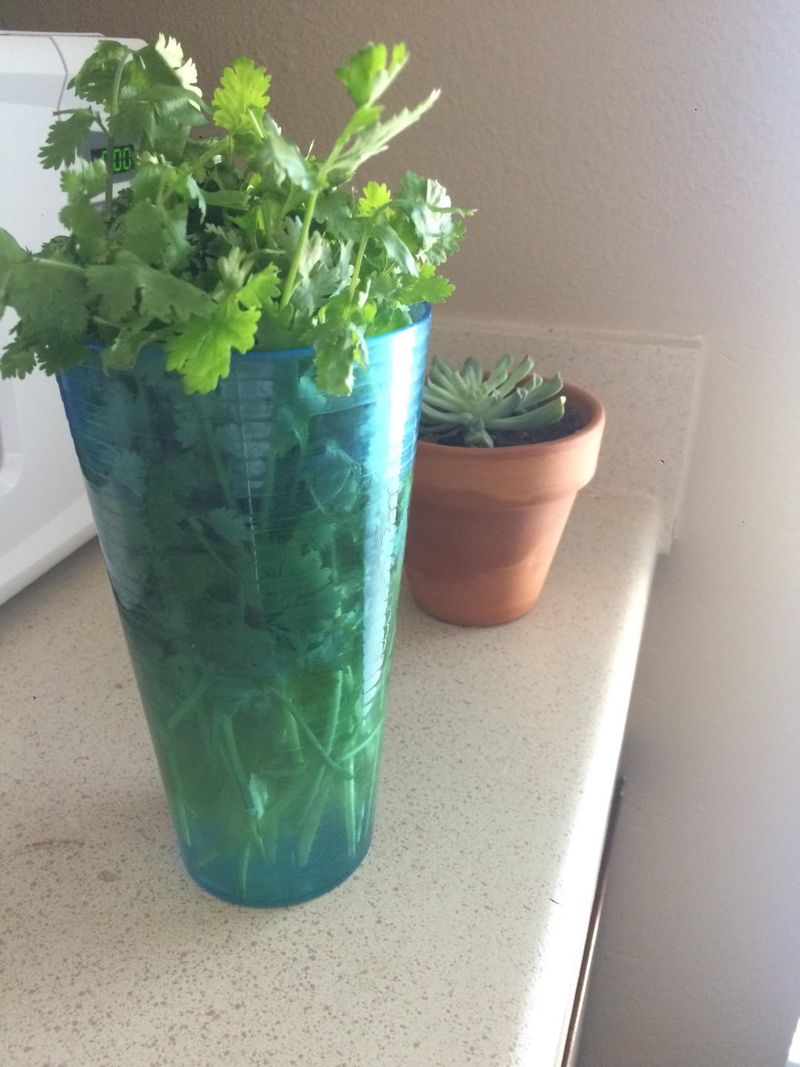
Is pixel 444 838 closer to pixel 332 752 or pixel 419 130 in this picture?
pixel 332 752

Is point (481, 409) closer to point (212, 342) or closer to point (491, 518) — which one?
point (491, 518)

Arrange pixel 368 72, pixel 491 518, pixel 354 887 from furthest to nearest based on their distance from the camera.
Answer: pixel 491 518, pixel 354 887, pixel 368 72

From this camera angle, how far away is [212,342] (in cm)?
23

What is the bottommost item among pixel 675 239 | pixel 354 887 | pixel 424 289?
pixel 354 887

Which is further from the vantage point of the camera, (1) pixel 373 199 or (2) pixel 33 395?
(2) pixel 33 395

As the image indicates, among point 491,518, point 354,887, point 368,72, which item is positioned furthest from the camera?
point 491,518

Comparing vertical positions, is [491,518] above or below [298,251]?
below

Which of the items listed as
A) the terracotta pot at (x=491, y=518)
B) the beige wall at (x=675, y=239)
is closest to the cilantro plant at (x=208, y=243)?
the terracotta pot at (x=491, y=518)

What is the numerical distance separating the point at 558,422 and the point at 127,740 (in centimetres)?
31

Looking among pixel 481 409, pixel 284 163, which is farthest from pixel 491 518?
pixel 284 163

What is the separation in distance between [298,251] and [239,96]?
0.06 meters

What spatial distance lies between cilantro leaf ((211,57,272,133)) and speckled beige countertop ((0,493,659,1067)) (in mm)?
294

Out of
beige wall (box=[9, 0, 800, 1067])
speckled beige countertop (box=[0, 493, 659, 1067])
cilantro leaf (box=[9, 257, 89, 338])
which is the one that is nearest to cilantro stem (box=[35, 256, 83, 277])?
cilantro leaf (box=[9, 257, 89, 338])

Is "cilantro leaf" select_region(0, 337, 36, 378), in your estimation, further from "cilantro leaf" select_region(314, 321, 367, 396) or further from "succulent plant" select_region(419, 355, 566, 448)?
"succulent plant" select_region(419, 355, 566, 448)
